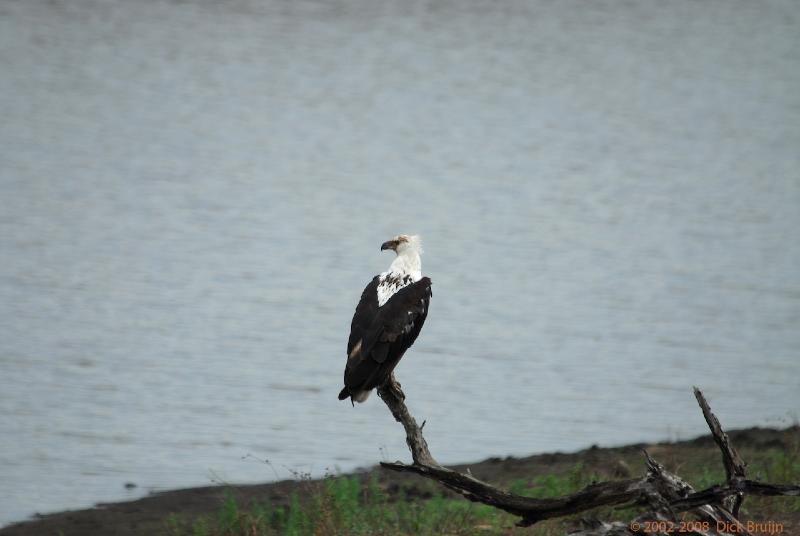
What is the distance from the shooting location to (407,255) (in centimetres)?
909

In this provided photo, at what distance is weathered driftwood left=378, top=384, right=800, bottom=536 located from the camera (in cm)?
600

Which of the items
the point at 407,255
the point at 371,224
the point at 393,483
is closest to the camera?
the point at 407,255

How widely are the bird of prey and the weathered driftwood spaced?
1.26 metres

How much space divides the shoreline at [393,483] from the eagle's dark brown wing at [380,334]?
1544mm

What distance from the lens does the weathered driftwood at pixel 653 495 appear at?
6.00 meters

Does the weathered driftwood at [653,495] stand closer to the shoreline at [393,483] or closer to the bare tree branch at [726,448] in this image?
the bare tree branch at [726,448]

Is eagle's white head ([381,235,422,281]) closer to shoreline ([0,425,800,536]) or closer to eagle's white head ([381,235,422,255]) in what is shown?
eagle's white head ([381,235,422,255])

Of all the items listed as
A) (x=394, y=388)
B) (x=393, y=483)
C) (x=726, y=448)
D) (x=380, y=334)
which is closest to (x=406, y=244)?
(x=380, y=334)

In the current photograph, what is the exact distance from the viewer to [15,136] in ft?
84.1

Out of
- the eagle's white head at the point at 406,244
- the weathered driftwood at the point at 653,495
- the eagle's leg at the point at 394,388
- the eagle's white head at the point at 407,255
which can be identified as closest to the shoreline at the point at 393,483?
the eagle's leg at the point at 394,388

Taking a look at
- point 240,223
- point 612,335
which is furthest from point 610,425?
point 240,223

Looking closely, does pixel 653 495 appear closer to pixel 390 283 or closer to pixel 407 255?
pixel 390 283

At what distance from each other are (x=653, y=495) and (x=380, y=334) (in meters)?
2.50

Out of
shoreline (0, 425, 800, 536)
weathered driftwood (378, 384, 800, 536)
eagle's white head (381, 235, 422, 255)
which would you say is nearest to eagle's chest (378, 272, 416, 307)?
eagle's white head (381, 235, 422, 255)
